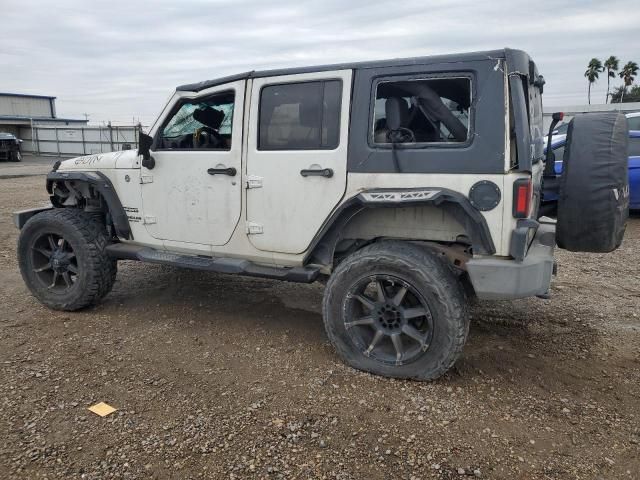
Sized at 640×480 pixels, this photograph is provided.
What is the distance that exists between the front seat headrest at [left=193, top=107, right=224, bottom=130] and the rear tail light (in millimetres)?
2318

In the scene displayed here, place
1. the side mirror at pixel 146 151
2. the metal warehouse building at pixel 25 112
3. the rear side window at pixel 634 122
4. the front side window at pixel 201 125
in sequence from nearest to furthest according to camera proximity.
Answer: the front side window at pixel 201 125
the side mirror at pixel 146 151
the rear side window at pixel 634 122
the metal warehouse building at pixel 25 112

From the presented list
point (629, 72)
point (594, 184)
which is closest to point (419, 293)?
point (594, 184)

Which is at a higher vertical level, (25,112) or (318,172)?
(25,112)

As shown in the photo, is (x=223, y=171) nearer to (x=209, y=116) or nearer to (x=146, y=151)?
(x=209, y=116)

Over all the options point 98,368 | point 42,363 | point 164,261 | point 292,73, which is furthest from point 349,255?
point 42,363

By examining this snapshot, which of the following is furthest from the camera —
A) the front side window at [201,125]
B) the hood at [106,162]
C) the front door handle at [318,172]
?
the hood at [106,162]

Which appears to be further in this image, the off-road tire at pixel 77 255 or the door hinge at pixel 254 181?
the off-road tire at pixel 77 255

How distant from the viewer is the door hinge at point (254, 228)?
386cm

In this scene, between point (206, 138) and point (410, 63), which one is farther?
point (206, 138)

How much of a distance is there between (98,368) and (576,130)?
3.61m

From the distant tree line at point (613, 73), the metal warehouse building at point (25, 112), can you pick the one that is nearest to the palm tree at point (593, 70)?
the distant tree line at point (613, 73)

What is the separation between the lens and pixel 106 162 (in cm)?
453

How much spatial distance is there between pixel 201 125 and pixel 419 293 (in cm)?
227

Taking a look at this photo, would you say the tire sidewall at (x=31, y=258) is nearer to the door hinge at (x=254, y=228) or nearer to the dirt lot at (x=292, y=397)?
the dirt lot at (x=292, y=397)
